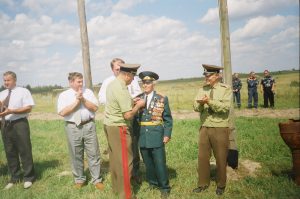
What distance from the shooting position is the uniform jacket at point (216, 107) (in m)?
5.16

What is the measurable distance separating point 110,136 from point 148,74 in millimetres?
1296

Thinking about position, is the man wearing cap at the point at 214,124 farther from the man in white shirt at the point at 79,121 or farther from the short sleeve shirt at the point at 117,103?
the man in white shirt at the point at 79,121

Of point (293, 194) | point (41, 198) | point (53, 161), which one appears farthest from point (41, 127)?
point (293, 194)

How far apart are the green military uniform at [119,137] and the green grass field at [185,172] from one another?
0.57m

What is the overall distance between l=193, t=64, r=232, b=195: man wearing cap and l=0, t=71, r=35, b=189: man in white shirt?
3692 mm

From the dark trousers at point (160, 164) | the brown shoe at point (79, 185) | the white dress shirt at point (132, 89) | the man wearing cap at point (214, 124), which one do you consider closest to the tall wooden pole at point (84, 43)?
the white dress shirt at point (132, 89)

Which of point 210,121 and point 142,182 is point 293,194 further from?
point 142,182

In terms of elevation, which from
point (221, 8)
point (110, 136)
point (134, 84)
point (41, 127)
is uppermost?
point (221, 8)

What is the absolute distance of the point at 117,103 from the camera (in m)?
4.97

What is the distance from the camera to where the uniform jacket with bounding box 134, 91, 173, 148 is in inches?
211

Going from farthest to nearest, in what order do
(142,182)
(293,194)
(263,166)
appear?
(263,166) < (142,182) < (293,194)

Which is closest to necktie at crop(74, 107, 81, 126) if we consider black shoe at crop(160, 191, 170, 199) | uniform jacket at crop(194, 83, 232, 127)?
black shoe at crop(160, 191, 170, 199)

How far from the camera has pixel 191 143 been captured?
30.2 feet

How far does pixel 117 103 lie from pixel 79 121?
1.24 m
